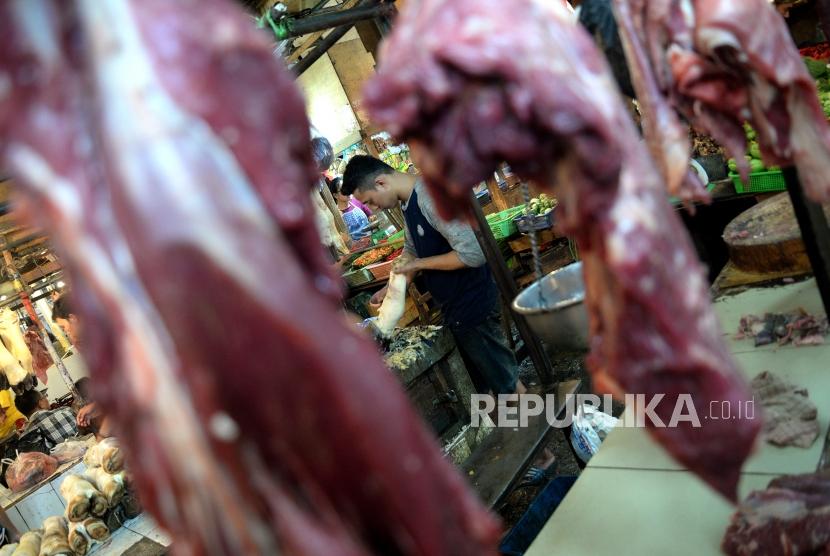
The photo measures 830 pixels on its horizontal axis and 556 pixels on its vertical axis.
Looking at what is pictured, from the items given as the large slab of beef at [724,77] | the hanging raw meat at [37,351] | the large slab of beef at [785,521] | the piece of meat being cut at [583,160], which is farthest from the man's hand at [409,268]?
the hanging raw meat at [37,351]

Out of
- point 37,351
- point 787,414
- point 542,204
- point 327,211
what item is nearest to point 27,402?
point 37,351

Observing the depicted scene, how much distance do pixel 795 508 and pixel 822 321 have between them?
4.84 ft

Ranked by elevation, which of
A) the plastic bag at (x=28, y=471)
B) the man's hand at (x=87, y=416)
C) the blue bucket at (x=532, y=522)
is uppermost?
the man's hand at (x=87, y=416)

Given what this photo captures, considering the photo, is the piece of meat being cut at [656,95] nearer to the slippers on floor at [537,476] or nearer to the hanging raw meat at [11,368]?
the slippers on floor at [537,476]

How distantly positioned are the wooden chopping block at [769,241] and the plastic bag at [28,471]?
8053 mm

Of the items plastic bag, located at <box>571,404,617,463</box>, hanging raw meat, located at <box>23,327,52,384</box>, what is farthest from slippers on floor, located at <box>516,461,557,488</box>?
hanging raw meat, located at <box>23,327,52,384</box>

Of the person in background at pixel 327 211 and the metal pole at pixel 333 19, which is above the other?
the metal pole at pixel 333 19

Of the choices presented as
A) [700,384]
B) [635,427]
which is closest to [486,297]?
[635,427]

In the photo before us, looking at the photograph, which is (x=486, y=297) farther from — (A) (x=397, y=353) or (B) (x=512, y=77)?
(B) (x=512, y=77)

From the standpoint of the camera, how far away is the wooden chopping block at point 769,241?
13.1 ft

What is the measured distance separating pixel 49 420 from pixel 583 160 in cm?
1039

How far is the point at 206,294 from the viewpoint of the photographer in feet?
2.20

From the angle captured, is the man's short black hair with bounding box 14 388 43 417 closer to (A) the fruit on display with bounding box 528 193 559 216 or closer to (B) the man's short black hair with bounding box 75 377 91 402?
(B) the man's short black hair with bounding box 75 377 91 402
